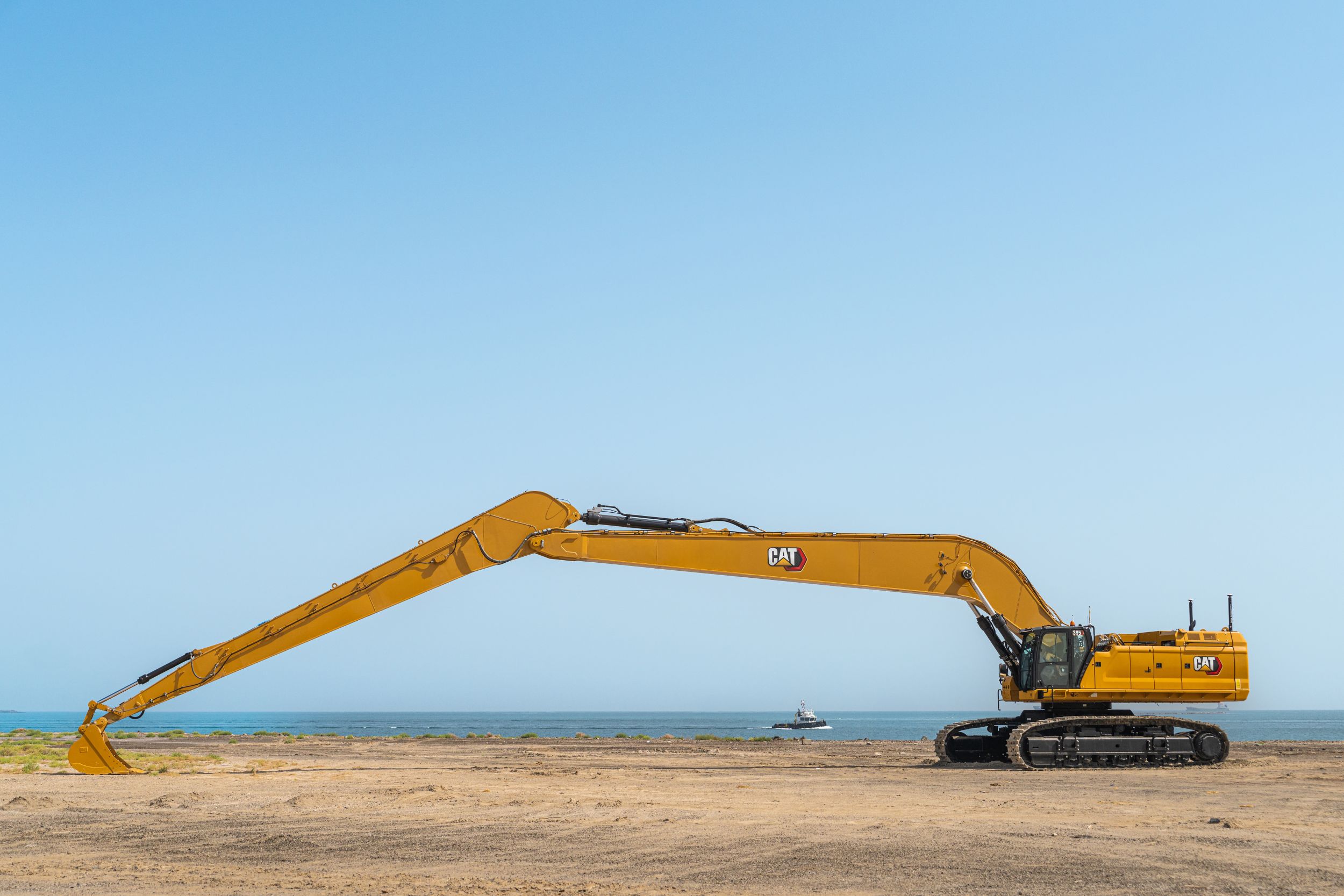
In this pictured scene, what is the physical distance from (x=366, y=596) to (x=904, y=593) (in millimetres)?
11032

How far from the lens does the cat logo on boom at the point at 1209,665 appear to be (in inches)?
926

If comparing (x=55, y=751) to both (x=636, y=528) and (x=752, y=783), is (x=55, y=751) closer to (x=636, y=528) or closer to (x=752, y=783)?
(x=636, y=528)

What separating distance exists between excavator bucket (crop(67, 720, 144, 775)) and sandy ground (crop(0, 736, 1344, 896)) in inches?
26.4

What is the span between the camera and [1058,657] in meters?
23.1

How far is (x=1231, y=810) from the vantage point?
1527cm

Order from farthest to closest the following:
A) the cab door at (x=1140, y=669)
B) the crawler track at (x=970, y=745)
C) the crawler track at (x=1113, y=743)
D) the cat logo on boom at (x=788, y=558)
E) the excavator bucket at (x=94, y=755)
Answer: the crawler track at (x=970, y=745)
the cab door at (x=1140, y=669)
the cat logo on boom at (x=788, y=558)
the crawler track at (x=1113, y=743)
the excavator bucket at (x=94, y=755)

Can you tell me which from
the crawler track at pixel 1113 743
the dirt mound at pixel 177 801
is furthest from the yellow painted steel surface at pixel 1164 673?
the dirt mound at pixel 177 801

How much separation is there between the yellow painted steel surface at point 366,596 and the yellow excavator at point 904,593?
0.02 m

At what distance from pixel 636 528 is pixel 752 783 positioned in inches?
227

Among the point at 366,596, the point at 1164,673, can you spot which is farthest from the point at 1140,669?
the point at 366,596

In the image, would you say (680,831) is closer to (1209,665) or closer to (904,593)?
(904,593)

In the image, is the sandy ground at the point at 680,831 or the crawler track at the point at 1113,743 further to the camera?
the crawler track at the point at 1113,743

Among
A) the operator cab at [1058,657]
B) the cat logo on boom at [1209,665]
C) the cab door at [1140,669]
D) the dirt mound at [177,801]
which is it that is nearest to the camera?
the dirt mound at [177,801]

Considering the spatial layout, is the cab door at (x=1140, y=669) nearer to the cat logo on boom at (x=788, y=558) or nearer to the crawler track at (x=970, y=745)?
the crawler track at (x=970, y=745)
